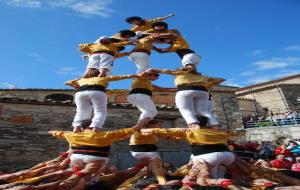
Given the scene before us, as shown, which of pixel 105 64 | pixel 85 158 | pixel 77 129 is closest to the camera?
pixel 85 158

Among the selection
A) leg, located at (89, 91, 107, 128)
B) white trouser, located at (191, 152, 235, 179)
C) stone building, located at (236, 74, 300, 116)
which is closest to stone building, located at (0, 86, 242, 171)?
leg, located at (89, 91, 107, 128)

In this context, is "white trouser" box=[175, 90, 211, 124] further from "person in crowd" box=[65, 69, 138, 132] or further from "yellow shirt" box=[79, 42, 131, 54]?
"yellow shirt" box=[79, 42, 131, 54]

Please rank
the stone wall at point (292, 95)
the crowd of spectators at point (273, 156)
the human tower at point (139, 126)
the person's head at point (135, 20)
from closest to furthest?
1. the human tower at point (139, 126)
2. the person's head at point (135, 20)
3. the crowd of spectators at point (273, 156)
4. the stone wall at point (292, 95)

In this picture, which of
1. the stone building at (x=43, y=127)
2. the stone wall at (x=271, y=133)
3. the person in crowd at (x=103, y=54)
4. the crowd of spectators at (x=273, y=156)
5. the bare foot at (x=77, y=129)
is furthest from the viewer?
the stone wall at (x=271, y=133)

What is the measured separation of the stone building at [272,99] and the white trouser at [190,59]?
85.2ft

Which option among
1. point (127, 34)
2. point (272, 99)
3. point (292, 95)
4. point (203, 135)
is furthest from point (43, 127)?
point (292, 95)

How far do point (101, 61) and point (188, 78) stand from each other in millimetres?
1830

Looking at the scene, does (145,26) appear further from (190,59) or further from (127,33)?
(190,59)

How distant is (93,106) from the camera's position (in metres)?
6.37

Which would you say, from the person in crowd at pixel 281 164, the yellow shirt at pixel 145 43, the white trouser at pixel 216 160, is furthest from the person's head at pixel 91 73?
the person in crowd at pixel 281 164

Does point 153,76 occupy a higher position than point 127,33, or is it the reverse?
point 127,33

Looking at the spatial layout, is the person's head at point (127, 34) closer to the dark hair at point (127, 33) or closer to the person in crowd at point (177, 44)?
the dark hair at point (127, 33)

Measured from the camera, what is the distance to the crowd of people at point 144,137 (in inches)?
206

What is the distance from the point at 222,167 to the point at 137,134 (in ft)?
5.77
